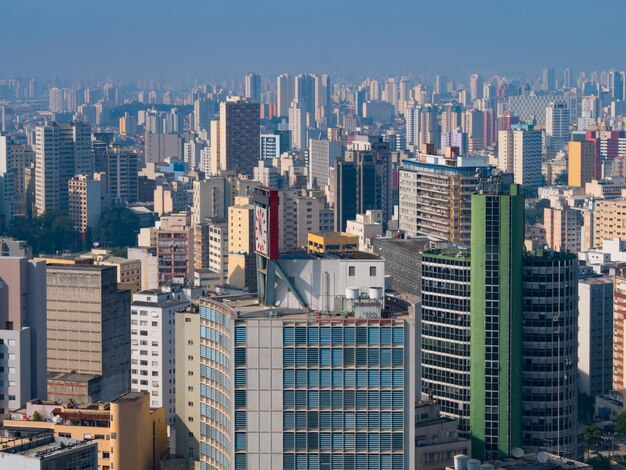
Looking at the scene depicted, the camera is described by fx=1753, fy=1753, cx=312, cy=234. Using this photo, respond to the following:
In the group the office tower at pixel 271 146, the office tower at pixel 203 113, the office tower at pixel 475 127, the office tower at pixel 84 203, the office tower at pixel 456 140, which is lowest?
the office tower at pixel 84 203

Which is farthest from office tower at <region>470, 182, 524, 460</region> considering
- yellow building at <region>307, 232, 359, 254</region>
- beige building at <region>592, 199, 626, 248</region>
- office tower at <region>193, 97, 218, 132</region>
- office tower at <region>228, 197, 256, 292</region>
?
office tower at <region>193, 97, 218, 132</region>

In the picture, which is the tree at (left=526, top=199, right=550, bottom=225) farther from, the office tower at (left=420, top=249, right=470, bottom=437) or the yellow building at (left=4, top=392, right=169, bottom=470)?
the yellow building at (left=4, top=392, right=169, bottom=470)

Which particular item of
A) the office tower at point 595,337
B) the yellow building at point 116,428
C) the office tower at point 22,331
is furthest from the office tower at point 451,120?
the yellow building at point 116,428

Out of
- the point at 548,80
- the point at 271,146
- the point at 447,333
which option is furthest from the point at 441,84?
the point at 447,333

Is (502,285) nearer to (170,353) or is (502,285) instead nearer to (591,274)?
(170,353)

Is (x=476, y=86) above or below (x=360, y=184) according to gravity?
above

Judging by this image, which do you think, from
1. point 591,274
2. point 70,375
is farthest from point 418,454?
point 591,274

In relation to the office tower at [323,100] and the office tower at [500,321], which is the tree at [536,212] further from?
the office tower at [323,100]

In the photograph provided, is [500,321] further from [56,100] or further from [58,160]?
[56,100]
